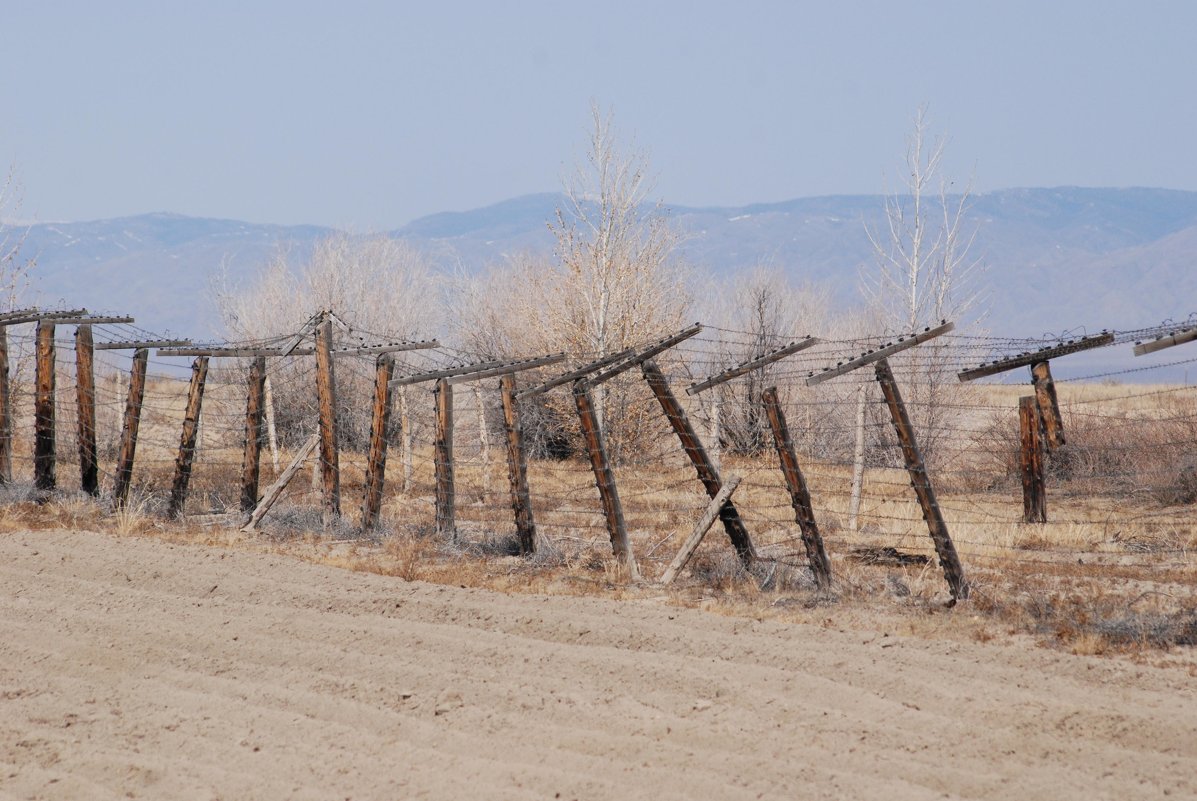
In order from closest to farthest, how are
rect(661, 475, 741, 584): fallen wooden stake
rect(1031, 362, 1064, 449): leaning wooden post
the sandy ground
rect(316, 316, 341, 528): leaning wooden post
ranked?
the sandy ground → rect(661, 475, 741, 584): fallen wooden stake → rect(1031, 362, 1064, 449): leaning wooden post → rect(316, 316, 341, 528): leaning wooden post

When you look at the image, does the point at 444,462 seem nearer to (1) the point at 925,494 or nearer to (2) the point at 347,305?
(1) the point at 925,494

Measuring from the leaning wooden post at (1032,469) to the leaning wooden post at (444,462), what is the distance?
757cm

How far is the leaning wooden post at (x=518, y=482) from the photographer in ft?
40.9

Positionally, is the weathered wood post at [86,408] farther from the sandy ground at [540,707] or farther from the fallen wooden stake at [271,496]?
the sandy ground at [540,707]

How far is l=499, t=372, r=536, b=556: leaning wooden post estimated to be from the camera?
40.9 ft

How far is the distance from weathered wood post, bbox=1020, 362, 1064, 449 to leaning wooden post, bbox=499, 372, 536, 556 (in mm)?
5651

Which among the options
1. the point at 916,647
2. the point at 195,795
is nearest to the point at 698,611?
the point at 916,647

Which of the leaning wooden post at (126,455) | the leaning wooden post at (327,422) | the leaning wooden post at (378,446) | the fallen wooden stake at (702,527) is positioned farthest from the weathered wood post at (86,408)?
the fallen wooden stake at (702,527)

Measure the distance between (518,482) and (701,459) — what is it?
2.30 metres

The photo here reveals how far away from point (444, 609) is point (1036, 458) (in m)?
9.48

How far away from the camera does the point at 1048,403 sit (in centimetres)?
1366

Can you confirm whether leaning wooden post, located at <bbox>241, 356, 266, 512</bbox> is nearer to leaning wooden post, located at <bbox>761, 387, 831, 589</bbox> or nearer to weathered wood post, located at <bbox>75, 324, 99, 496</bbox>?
weathered wood post, located at <bbox>75, 324, 99, 496</bbox>

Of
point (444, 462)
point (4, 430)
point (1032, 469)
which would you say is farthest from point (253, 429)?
point (1032, 469)

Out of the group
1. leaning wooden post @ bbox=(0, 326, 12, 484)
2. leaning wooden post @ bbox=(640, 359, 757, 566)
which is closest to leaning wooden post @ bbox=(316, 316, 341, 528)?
leaning wooden post @ bbox=(640, 359, 757, 566)
